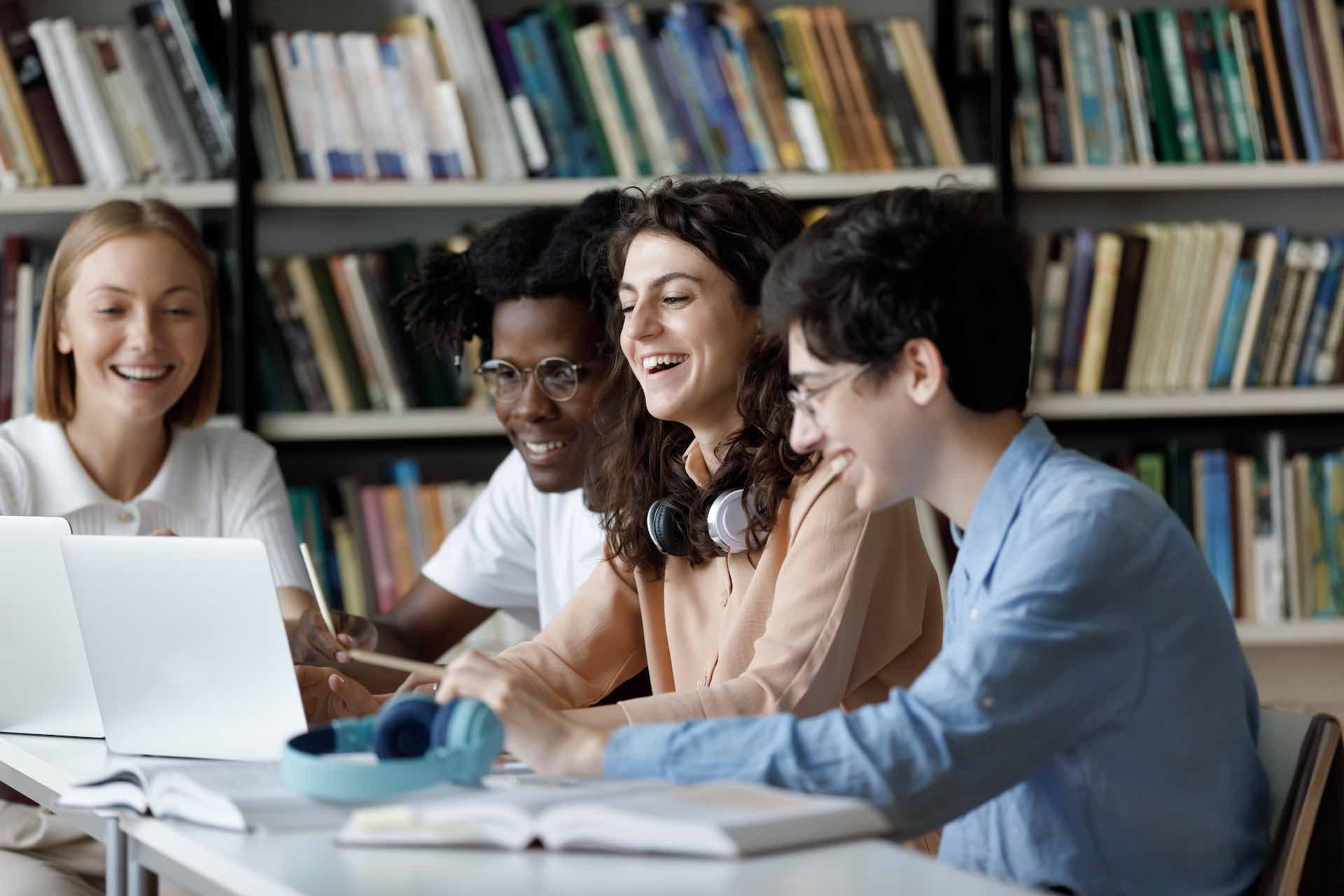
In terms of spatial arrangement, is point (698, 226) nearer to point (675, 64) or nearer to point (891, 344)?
point (891, 344)

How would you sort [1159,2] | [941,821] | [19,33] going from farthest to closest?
[1159,2] → [19,33] → [941,821]

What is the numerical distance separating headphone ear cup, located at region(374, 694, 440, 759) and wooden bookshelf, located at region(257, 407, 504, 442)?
161 centimetres

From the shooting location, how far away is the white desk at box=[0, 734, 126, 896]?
1.20 m

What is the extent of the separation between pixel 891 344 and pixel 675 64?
1711mm

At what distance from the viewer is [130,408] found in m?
2.22

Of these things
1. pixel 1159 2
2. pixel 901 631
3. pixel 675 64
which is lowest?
pixel 901 631

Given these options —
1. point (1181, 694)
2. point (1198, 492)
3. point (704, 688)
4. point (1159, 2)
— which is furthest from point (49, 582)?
point (1159, 2)

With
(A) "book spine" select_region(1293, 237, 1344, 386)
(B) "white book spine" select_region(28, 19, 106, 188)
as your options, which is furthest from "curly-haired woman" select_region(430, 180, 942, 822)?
(A) "book spine" select_region(1293, 237, 1344, 386)

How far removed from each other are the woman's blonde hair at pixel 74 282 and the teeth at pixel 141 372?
0.10 metres

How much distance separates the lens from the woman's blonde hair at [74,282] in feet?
7.38

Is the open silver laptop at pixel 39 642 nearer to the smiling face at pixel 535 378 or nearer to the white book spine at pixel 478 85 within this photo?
the smiling face at pixel 535 378

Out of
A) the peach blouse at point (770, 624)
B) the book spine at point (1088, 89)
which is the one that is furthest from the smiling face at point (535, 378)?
the book spine at point (1088, 89)

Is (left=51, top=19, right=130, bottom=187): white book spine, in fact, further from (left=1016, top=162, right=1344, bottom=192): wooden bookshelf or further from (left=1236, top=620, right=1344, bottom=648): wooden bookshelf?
(left=1236, top=620, right=1344, bottom=648): wooden bookshelf

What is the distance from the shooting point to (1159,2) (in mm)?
3115
